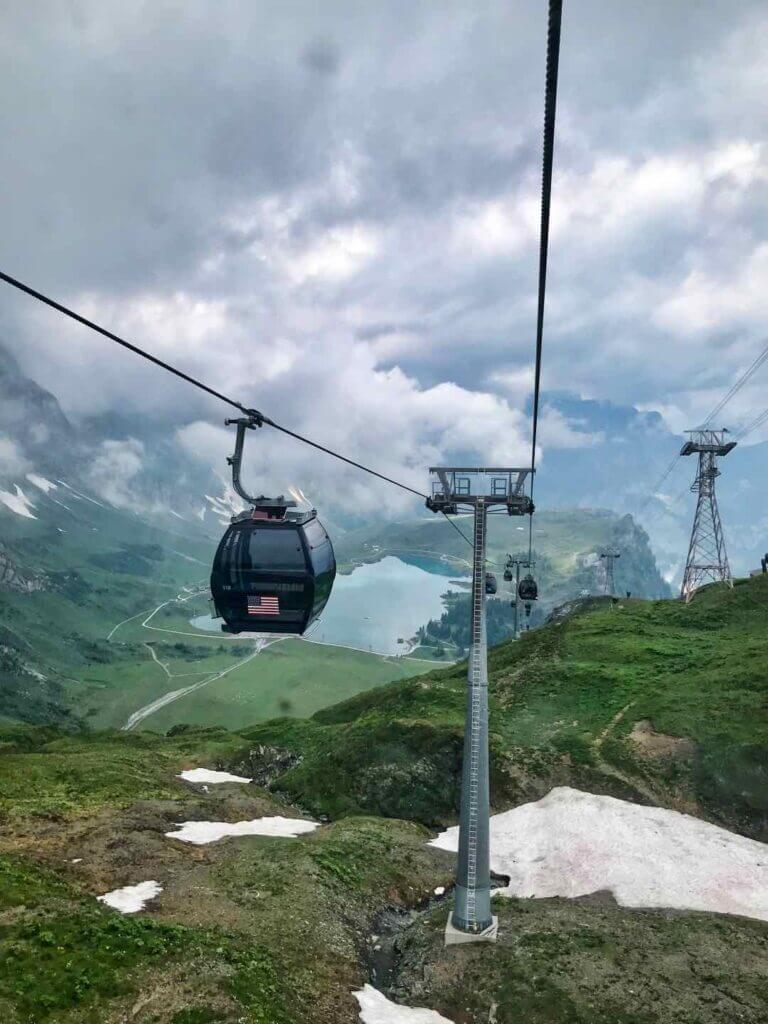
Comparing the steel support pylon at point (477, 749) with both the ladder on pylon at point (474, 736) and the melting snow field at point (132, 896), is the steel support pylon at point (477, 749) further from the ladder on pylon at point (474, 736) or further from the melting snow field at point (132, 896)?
the melting snow field at point (132, 896)

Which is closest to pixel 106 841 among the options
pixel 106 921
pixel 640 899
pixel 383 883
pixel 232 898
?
pixel 232 898

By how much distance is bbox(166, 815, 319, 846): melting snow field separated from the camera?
41000mm

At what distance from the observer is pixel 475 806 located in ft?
87.8

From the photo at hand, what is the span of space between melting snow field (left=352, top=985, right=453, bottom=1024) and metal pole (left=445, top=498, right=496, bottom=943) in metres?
3.70

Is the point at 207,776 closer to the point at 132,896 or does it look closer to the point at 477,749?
the point at 132,896

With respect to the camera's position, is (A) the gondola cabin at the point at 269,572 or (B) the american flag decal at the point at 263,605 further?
(B) the american flag decal at the point at 263,605

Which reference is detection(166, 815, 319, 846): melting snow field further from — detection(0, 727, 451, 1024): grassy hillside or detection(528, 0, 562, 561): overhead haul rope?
detection(528, 0, 562, 561): overhead haul rope

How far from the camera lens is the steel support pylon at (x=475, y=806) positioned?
26.6 metres

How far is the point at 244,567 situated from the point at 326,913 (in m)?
18.1

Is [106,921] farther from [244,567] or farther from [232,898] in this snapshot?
[244,567]

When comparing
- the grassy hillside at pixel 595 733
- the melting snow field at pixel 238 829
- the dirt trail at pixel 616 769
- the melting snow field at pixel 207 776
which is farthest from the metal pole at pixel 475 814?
the melting snow field at pixel 207 776

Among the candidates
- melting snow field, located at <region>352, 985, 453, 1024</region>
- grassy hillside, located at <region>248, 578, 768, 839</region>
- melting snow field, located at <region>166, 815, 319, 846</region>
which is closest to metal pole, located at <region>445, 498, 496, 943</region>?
melting snow field, located at <region>352, 985, 453, 1024</region>

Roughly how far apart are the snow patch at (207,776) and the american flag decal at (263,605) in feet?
136

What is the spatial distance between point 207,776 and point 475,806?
45148mm
